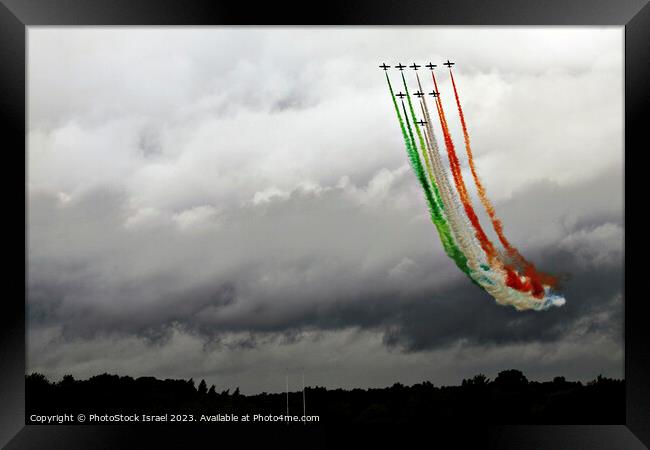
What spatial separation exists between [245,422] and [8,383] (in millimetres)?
2254

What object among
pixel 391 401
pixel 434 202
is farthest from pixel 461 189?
pixel 391 401

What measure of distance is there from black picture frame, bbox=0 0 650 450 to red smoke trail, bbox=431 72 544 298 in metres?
1.04

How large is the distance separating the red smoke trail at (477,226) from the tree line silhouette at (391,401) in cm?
98

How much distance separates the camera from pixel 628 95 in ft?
19.5

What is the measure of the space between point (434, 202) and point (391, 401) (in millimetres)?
2323

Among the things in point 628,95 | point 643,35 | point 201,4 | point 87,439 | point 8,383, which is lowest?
point 87,439

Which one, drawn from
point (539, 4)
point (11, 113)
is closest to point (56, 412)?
point (11, 113)

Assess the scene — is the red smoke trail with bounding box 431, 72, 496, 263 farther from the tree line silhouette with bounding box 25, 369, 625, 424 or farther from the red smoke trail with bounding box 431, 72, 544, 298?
the tree line silhouette with bounding box 25, 369, 625, 424

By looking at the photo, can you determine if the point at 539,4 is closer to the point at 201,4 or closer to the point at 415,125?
the point at 415,125

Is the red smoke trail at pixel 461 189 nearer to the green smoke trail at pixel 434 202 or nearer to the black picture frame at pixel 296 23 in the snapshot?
the green smoke trail at pixel 434 202

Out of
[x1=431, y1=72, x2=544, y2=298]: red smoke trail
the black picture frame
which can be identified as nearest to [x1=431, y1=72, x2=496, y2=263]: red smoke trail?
[x1=431, y1=72, x2=544, y2=298]: red smoke trail

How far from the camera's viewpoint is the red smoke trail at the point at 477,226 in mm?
6844

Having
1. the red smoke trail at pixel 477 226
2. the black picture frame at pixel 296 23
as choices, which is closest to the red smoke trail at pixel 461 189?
the red smoke trail at pixel 477 226

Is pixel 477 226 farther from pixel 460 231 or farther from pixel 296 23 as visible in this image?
pixel 296 23
